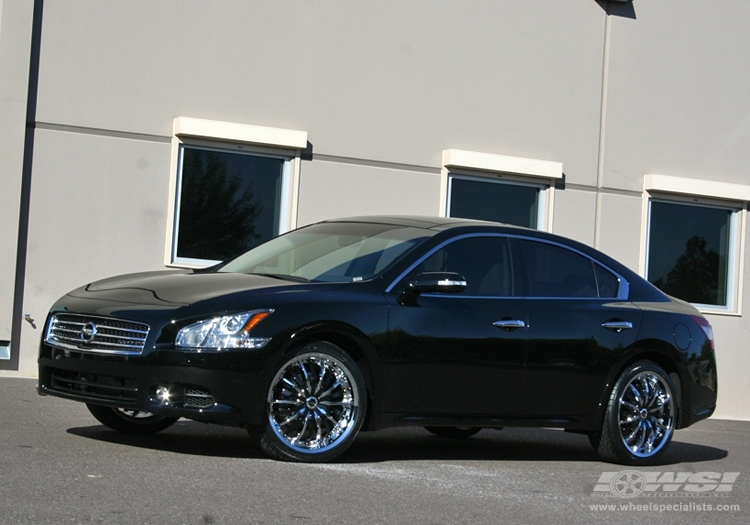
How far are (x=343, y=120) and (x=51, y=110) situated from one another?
3220 mm

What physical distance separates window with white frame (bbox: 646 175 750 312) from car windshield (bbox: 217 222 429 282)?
310 inches

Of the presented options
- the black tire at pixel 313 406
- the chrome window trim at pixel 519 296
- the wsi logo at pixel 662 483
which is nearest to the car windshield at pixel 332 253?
the chrome window trim at pixel 519 296

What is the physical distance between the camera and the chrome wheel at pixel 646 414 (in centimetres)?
854

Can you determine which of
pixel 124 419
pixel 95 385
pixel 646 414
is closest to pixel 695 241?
pixel 646 414

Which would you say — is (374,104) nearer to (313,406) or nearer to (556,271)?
(556,271)

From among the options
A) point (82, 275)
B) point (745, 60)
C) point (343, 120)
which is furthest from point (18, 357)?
point (745, 60)

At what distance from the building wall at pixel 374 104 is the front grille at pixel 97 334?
15.2ft

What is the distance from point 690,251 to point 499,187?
3.22 metres

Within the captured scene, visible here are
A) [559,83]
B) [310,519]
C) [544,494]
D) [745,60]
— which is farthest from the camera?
[745,60]

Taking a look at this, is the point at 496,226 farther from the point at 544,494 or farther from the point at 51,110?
the point at 51,110

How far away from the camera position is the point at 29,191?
38.7 feet

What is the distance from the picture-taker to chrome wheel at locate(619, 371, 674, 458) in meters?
Result: 8.54

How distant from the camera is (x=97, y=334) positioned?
7035 millimetres

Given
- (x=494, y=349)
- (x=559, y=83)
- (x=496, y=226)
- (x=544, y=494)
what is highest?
(x=559, y=83)
